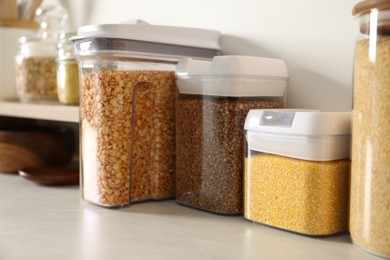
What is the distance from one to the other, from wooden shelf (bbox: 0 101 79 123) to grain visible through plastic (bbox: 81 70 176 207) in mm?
185

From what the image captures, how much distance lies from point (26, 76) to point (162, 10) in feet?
1.20

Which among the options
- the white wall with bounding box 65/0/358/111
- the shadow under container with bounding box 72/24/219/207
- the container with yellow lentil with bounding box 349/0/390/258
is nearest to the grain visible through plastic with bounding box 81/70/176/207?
the shadow under container with bounding box 72/24/219/207

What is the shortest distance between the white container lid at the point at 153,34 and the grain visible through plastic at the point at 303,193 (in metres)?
0.29

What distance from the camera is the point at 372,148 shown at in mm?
577

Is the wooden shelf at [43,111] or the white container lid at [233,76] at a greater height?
the white container lid at [233,76]

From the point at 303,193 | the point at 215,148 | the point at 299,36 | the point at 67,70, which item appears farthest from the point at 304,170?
the point at 67,70

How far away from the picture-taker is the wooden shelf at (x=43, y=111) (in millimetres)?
1026

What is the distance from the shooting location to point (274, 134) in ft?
Result: 2.24

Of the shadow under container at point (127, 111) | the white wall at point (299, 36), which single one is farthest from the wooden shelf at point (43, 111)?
the white wall at point (299, 36)

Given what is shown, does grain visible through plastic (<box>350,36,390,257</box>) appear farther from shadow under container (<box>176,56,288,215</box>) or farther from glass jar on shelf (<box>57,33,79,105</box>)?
glass jar on shelf (<box>57,33,79,105</box>)

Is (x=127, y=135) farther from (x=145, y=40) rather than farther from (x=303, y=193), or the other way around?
(x=303, y=193)

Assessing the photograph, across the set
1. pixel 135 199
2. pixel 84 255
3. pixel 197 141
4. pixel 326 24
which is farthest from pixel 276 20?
pixel 84 255

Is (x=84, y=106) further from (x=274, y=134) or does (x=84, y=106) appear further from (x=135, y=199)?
(x=274, y=134)

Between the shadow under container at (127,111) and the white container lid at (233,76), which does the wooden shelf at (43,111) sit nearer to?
the shadow under container at (127,111)
